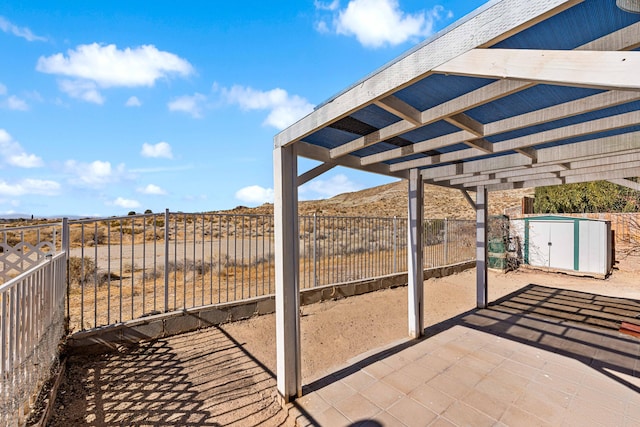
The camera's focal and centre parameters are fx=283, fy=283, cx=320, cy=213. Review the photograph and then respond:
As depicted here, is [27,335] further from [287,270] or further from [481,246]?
[481,246]

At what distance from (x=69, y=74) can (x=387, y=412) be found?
9999mm

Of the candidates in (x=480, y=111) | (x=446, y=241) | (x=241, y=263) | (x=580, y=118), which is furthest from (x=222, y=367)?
(x=446, y=241)

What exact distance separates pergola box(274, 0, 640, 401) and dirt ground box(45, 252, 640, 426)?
0.57 metres

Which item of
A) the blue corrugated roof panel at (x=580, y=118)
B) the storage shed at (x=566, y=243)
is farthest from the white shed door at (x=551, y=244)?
the blue corrugated roof panel at (x=580, y=118)

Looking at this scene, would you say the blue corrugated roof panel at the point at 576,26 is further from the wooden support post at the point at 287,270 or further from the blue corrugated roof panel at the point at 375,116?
the wooden support post at the point at 287,270

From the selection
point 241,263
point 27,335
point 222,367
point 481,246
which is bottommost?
point 222,367

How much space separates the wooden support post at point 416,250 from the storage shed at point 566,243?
7.55 m

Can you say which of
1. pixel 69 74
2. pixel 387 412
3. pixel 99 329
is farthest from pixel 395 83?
pixel 69 74

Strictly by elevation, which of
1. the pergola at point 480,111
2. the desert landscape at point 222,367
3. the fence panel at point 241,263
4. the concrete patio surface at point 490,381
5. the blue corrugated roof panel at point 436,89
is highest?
the blue corrugated roof panel at point 436,89

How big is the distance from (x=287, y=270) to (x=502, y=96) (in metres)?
2.04

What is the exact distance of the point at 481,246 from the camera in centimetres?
529

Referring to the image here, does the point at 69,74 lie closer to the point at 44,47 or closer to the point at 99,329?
the point at 44,47

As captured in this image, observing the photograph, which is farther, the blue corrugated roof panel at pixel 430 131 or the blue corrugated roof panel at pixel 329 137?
the blue corrugated roof panel at pixel 329 137

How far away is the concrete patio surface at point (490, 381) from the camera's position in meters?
2.32
